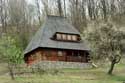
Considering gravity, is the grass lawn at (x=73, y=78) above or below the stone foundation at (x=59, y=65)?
above

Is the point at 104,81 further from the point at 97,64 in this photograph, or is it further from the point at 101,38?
the point at 97,64

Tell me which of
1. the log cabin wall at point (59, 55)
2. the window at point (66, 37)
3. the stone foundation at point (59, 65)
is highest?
the window at point (66, 37)

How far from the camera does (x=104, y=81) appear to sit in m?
38.8

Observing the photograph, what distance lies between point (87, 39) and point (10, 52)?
15.2m

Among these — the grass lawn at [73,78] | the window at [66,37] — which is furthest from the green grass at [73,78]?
the window at [66,37]

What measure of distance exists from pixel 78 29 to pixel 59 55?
81.4 ft

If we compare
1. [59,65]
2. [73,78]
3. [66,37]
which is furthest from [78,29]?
[73,78]

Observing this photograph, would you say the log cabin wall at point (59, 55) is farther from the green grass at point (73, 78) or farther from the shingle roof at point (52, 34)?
the green grass at point (73, 78)

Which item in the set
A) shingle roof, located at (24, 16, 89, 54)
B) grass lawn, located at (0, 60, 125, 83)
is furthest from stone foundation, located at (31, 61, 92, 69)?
grass lawn, located at (0, 60, 125, 83)

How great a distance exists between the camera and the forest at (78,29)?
41.3m

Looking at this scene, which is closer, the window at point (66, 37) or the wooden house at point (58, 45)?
the wooden house at point (58, 45)

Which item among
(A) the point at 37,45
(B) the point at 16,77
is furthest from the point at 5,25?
(B) the point at 16,77

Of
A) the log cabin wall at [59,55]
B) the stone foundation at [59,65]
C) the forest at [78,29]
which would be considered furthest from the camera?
the log cabin wall at [59,55]

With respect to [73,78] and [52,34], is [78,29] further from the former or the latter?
[73,78]
